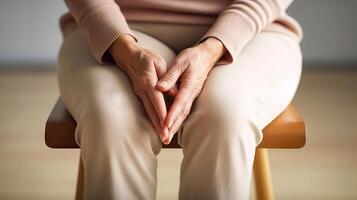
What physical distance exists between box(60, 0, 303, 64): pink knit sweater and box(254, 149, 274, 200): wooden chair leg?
24 cm

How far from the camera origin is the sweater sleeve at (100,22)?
0.93 meters

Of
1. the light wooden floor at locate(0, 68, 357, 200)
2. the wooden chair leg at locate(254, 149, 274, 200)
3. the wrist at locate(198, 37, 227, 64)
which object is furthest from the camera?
the light wooden floor at locate(0, 68, 357, 200)

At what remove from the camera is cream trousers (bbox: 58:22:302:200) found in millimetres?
815

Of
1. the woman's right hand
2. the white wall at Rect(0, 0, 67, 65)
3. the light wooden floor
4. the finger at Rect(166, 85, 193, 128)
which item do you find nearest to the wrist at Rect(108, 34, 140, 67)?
the woman's right hand

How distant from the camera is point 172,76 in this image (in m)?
0.87

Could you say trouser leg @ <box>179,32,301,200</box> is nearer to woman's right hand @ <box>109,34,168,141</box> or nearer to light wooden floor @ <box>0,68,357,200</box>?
woman's right hand @ <box>109,34,168,141</box>

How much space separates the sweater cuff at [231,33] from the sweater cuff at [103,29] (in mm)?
138

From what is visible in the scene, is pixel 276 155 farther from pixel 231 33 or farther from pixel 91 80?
pixel 91 80

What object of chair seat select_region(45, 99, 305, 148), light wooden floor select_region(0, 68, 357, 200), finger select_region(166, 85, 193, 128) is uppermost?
finger select_region(166, 85, 193, 128)

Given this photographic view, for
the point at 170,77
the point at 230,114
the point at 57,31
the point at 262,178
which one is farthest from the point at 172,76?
the point at 57,31

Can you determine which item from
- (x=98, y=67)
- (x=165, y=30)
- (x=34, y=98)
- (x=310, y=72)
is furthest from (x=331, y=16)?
(x=98, y=67)

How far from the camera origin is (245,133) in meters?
0.83

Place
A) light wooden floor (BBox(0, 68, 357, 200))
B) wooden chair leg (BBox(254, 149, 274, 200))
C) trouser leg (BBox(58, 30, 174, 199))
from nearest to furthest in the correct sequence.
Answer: trouser leg (BBox(58, 30, 174, 199)), wooden chair leg (BBox(254, 149, 274, 200)), light wooden floor (BBox(0, 68, 357, 200))

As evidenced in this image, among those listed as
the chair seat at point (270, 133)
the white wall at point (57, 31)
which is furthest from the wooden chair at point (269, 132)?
the white wall at point (57, 31)
